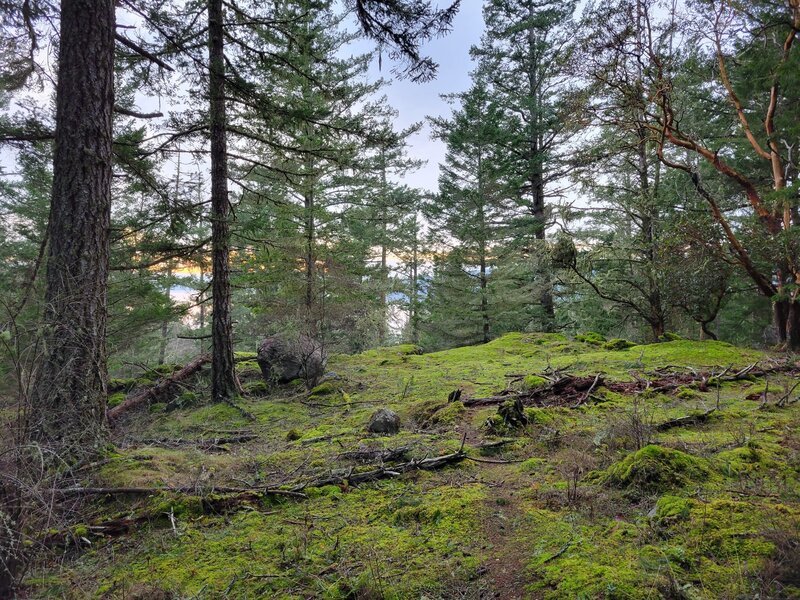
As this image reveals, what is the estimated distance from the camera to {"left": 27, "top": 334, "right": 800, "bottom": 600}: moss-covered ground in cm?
178

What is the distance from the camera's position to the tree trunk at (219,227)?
6.27 meters

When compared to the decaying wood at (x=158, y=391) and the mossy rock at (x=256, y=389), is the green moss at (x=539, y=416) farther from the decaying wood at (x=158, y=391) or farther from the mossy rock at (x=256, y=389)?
the decaying wood at (x=158, y=391)

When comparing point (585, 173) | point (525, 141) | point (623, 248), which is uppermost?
point (525, 141)

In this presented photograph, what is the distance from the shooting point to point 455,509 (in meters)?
2.51

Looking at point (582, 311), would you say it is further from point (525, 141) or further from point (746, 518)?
point (746, 518)

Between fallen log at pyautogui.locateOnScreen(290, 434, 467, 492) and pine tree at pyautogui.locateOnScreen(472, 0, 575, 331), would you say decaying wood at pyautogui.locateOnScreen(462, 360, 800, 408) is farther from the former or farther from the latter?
pine tree at pyautogui.locateOnScreen(472, 0, 575, 331)

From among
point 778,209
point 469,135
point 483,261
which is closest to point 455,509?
point 778,209

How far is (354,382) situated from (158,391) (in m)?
3.73

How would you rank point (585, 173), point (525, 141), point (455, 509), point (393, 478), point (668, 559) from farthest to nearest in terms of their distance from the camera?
point (525, 141) < point (585, 173) < point (393, 478) < point (455, 509) < point (668, 559)

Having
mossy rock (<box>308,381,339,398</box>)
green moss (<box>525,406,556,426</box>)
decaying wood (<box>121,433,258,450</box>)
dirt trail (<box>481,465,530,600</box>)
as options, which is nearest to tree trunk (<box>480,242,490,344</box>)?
mossy rock (<box>308,381,339,398</box>)

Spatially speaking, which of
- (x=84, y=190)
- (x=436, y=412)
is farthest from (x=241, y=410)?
(x=84, y=190)

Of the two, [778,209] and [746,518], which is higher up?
[778,209]

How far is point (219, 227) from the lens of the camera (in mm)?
6488

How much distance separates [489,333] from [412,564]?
1443cm
